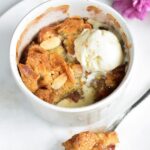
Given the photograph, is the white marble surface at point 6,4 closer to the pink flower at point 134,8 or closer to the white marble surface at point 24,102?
the white marble surface at point 24,102

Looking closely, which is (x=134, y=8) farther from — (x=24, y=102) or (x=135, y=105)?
(x=24, y=102)

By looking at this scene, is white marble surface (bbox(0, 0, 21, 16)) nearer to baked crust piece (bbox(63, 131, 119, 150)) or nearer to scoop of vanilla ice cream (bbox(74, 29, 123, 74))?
scoop of vanilla ice cream (bbox(74, 29, 123, 74))

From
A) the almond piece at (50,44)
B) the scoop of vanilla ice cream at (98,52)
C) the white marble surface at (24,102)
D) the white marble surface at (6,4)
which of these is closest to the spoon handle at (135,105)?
the white marble surface at (24,102)

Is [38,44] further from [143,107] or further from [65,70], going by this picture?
[143,107]

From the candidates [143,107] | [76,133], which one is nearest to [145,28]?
[143,107]

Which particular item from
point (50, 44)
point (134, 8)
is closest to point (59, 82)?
point (50, 44)

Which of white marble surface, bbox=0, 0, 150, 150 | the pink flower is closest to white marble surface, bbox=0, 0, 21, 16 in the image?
white marble surface, bbox=0, 0, 150, 150
